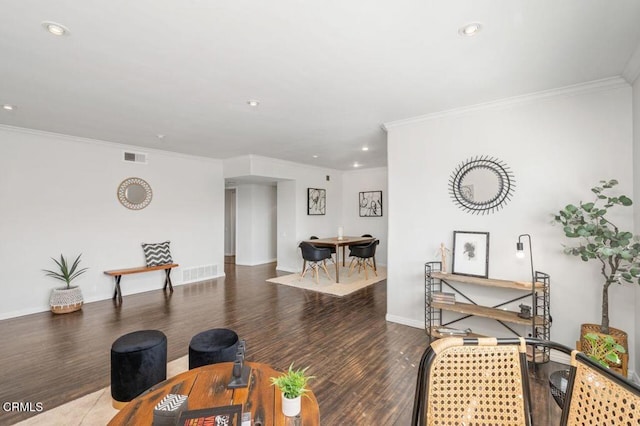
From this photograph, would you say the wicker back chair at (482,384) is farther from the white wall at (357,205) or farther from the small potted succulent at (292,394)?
the white wall at (357,205)

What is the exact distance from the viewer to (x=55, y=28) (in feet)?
6.42

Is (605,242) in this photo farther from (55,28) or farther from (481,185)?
(55,28)

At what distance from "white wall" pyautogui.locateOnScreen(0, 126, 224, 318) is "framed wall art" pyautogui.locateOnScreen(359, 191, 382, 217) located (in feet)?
14.6

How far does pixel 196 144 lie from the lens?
5.34m

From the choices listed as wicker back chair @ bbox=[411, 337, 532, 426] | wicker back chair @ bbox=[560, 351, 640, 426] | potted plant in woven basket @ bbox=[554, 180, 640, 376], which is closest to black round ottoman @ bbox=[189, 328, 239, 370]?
wicker back chair @ bbox=[411, 337, 532, 426]

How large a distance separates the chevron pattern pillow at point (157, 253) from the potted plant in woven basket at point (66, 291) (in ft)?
3.30

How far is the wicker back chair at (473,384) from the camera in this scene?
3.62 ft

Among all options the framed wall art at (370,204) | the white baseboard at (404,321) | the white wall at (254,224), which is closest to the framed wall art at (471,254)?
the white baseboard at (404,321)

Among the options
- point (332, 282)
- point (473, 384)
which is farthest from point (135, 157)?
point (473, 384)

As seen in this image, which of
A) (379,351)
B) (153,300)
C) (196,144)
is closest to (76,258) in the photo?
(153,300)

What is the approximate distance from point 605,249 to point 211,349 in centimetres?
327

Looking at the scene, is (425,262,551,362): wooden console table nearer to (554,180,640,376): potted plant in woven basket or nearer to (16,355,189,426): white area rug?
(554,180,640,376): potted plant in woven basket

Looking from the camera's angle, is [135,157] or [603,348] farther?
[135,157]

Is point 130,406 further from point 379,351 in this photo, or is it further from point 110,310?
point 110,310
